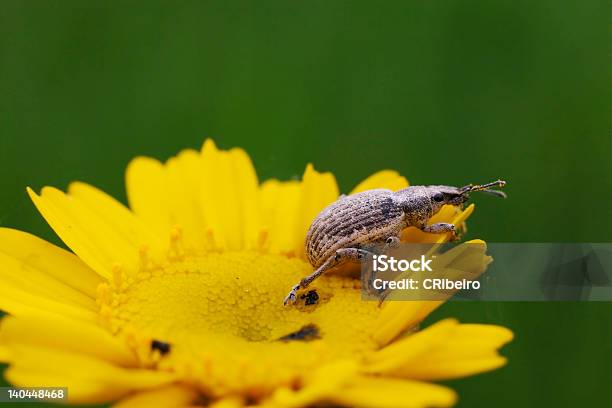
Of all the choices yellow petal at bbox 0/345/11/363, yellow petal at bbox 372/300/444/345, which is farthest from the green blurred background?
yellow petal at bbox 0/345/11/363

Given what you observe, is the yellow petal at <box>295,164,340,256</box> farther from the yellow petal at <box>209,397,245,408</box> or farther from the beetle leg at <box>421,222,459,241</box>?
the yellow petal at <box>209,397,245,408</box>

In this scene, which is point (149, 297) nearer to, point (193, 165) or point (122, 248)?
point (122, 248)

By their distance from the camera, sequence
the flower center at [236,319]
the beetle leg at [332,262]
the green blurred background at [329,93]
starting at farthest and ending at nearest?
the green blurred background at [329,93], the beetle leg at [332,262], the flower center at [236,319]

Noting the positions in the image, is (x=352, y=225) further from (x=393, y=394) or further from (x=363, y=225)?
(x=393, y=394)

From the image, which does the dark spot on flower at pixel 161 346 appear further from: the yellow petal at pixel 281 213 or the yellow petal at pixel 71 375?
the yellow petal at pixel 281 213

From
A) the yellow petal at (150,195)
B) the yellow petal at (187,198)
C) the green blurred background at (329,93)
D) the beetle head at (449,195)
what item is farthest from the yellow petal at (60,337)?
the green blurred background at (329,93)
